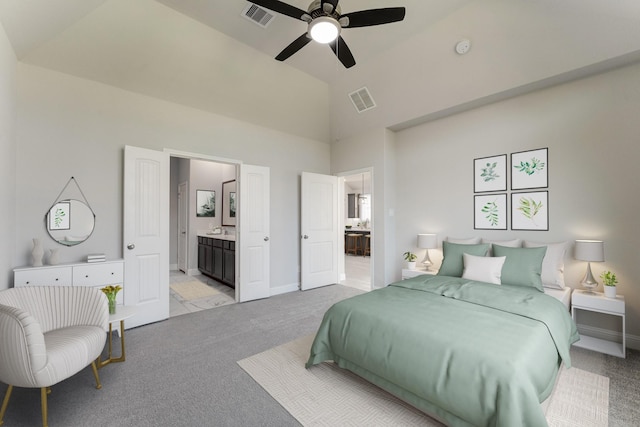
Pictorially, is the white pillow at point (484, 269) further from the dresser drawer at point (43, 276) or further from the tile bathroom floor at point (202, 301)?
the dresser drawer at point (43, 276)

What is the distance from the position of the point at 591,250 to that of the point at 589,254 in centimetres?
4

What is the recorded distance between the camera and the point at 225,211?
6.61 m

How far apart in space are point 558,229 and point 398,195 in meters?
2.21

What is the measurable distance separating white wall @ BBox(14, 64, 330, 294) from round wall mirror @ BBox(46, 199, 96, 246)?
0.06 metres

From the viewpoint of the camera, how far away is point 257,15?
9.83ft

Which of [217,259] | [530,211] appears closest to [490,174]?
[530,211]

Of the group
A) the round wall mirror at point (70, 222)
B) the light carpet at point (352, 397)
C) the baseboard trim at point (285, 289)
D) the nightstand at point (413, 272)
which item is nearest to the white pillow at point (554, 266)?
the light carpet at point (352, 397)

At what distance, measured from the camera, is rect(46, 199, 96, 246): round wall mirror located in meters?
2.93

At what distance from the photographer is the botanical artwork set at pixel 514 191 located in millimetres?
3326

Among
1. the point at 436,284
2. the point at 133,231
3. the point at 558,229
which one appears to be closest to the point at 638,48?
the point at 558,229

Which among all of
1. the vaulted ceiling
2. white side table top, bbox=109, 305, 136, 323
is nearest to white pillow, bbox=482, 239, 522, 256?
the vaulted ceiling

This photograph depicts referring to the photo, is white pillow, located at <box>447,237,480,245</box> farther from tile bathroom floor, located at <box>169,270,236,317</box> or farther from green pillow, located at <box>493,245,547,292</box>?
tile bathroom floor, located at <box>169,270,236,317</box>

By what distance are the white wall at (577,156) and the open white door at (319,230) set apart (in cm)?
209

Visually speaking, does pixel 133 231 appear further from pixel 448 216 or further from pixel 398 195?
pixel 448 216
